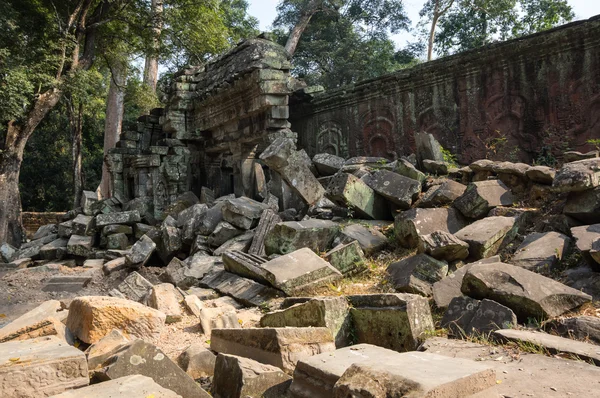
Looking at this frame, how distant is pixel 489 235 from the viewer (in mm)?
4289

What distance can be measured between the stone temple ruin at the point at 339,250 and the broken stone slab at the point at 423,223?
0.02 metres

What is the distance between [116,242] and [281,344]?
6.96 m

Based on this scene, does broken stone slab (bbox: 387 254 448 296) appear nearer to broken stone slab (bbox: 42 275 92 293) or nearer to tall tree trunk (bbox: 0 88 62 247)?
broken stone slab (bbox: 42 275 92 293)

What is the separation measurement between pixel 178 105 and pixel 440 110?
234 inches

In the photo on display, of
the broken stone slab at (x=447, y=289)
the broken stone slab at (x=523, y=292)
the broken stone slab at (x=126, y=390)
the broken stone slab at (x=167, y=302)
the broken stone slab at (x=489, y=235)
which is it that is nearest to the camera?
the broken stone slab at (x=126, y=390)

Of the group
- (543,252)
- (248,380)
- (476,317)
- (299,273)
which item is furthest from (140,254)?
(543,252)

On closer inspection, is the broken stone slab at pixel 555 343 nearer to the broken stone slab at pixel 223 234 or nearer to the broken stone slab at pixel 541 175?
the broken stone slab at pixel 541 175

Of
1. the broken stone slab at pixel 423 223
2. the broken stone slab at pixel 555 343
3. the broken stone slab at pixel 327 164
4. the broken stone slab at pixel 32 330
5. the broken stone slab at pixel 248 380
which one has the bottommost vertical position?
the broken stone slab at pixel 248 380

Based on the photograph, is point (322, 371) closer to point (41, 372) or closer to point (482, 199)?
point (41, 372)

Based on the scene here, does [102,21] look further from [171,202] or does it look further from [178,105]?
[171,202]

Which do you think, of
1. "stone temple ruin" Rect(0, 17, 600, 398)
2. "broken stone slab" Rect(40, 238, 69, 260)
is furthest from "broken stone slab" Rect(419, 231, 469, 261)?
"broken stone slab" Rect(40, 238, 69, 260)

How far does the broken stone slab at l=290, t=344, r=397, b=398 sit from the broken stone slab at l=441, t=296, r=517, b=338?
86 cm

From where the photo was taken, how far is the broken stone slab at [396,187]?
18.1 ft

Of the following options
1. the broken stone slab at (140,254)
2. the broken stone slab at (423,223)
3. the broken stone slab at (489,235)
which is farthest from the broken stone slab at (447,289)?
the broken stone slab at (140,254)
